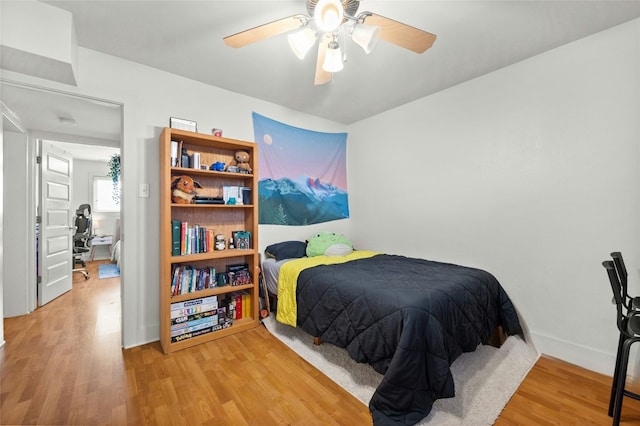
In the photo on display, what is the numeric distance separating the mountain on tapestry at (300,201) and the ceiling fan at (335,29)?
5.53 ft

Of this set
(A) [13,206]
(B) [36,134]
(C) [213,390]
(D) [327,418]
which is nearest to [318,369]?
(D) [327,418]

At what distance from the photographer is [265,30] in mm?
1441

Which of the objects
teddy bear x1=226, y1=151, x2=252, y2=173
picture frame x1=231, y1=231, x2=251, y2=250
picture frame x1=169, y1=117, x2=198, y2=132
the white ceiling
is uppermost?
the white ceiling

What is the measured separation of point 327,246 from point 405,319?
1.57 m

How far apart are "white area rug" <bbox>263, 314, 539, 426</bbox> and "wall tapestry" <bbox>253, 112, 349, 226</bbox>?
1431 mm

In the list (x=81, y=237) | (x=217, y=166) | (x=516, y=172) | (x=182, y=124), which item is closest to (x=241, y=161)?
(x=217, y=166)

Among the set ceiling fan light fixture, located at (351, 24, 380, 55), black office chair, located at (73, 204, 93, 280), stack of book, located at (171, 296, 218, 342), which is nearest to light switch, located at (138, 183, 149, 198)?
stack of book, located at (171, 296, 218, 342)

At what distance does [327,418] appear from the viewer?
4.70ft

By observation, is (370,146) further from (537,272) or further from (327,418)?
(327,418)

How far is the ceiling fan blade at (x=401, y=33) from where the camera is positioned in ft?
4.39

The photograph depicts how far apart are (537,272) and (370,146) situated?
2256 mm

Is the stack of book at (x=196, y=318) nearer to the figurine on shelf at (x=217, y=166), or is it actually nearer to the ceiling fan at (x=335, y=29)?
the figurine on shelf at (x=217, y=166)

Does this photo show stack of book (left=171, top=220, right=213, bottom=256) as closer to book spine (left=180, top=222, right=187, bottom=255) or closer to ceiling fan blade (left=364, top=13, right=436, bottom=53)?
book spine (left=180, top=222, right=187, bottom=255)

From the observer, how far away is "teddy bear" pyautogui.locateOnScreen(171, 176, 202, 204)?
230 centimetres
